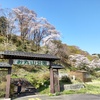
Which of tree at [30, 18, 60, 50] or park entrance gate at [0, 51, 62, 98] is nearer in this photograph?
park entrance gate at [0, 51, 62, 98]

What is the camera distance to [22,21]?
94.3ft

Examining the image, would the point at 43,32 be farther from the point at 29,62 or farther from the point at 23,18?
the point at 29,62

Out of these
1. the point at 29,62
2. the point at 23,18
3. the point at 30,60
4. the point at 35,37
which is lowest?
the point at 29,62

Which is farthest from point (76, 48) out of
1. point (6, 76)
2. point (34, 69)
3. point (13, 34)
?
point (6, 76)

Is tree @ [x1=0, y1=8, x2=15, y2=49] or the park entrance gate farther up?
tree @ [x1=0, y1=8, x2=15, y2=49]

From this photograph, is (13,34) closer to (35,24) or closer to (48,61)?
(35,24)

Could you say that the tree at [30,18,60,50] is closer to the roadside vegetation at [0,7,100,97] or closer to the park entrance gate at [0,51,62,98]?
the roadside vegetation at [0,7,100,97]

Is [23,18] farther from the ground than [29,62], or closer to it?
farther from the ground

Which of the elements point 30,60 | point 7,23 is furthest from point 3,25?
point 30,60

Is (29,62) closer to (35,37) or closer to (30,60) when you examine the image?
(30,60)

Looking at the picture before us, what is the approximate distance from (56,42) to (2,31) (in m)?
11.7

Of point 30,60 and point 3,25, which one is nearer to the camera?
point 30,60

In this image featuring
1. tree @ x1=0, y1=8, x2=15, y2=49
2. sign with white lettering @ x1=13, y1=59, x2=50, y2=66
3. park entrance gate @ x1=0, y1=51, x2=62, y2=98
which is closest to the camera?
park entrance gate @ x1=0, y1=51, x2=62, y2=98

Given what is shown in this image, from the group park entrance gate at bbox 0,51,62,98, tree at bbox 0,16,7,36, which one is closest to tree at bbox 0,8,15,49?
tree at bbox 0,16,7,36
